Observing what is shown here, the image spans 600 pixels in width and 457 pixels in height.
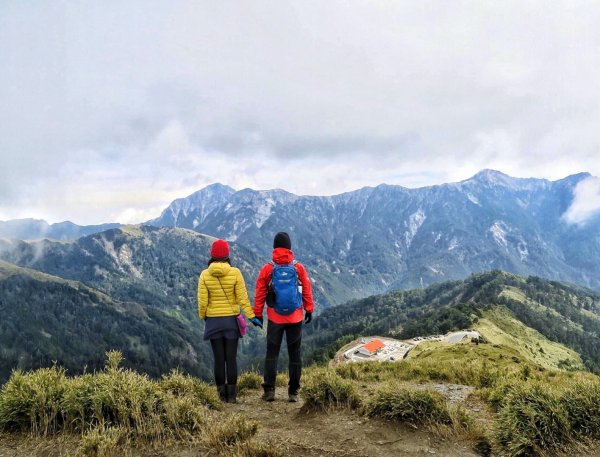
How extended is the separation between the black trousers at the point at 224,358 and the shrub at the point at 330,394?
2.12 metres

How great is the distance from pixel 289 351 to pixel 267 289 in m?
1.60

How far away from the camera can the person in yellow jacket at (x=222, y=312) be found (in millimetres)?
8945

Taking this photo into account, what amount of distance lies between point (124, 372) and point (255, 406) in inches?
117

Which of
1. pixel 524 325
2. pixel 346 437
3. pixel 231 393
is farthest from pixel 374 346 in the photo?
pixel 346 437

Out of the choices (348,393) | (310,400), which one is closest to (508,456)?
(348,393)

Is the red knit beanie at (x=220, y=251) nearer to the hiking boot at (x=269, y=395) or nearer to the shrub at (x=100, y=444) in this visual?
the hiking boot at (x=269, y=395)

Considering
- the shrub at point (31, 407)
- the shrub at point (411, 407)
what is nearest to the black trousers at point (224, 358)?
the shrub at point (31, 407)

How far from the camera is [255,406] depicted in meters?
8.55

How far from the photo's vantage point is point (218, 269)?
29.3 feet

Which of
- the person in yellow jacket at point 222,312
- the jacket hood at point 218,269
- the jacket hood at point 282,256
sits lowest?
the person in yellow jacket at point 222,312

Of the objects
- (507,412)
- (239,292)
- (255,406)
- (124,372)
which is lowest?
(255,406)

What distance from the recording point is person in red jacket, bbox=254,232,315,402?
28.6ft

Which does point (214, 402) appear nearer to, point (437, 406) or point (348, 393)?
point (348, 393)

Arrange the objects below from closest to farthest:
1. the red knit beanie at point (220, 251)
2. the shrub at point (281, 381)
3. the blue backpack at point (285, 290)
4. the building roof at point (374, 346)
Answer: the blue backpack at point (285, 290), the red knit beanie at point (220, 251), the shrub at point (281, 381), the building roof at point (374, 346)
